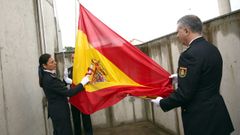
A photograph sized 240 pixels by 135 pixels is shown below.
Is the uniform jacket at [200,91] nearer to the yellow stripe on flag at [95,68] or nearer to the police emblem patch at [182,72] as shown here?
the police emblem patch at [182,72]

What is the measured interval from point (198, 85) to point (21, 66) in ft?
8.13

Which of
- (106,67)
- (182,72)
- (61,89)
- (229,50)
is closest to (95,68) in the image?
A: (106,67)

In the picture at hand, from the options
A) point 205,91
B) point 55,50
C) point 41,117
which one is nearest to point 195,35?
point 205,91

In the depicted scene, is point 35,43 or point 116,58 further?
point 35,43

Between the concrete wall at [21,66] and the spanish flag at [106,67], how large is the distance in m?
0.70

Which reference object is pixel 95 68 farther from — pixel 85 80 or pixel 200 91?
pixel 200 91

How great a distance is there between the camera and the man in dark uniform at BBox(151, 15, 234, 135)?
230cm

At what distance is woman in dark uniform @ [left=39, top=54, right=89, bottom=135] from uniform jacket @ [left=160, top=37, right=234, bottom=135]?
1432 millimetres

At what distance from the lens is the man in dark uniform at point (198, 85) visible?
2.30 metres

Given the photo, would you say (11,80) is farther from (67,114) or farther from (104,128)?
(104,128)

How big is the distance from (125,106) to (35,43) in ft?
9.16

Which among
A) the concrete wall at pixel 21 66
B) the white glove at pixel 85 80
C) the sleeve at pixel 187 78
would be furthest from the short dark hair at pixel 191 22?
the concrete wall at pixel 21 66

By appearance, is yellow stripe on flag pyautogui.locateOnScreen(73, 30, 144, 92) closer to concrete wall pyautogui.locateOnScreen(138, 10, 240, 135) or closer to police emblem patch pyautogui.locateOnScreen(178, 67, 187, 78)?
police emblem patch pyautogui.locateOnScreen(178, 67, 187, 78)

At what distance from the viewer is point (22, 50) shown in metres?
4.01
